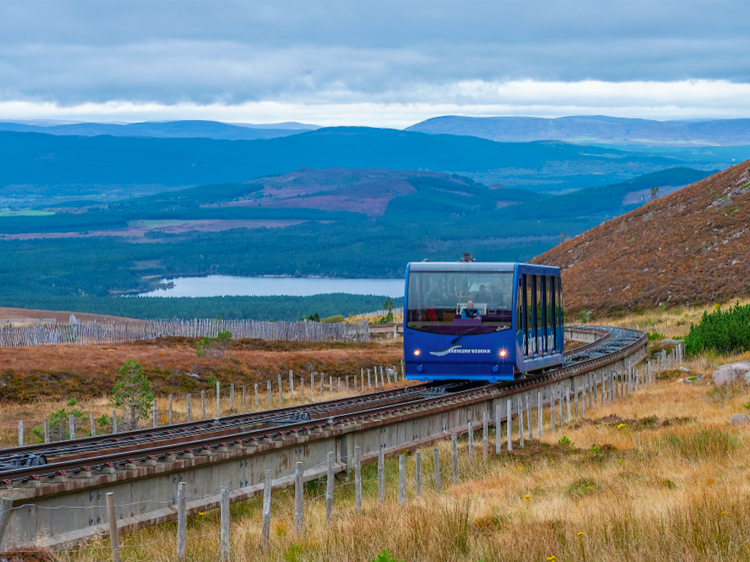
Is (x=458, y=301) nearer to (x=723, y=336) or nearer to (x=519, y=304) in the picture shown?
(x=519, y=304)

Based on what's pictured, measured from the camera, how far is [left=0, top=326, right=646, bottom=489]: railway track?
14180mm

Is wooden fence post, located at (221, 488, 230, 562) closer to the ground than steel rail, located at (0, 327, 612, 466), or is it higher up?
higher up

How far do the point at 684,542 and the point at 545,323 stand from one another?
1914cm

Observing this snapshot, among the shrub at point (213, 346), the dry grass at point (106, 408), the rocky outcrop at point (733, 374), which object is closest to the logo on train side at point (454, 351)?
the dry grass at point (106, 408)

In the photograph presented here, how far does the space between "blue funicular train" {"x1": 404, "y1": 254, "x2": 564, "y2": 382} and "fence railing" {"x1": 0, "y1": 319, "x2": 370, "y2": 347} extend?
34798 millimetres

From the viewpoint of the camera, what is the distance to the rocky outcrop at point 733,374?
28.0 metres

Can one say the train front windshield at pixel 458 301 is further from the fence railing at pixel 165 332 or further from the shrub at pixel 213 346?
the fence railing at pixel 165 332

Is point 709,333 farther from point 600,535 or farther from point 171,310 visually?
point 171,310

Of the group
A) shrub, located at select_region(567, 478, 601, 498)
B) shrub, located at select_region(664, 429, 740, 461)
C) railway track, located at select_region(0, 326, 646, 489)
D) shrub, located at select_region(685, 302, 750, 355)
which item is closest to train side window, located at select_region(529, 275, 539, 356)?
railway track, located at select_region(0, 326, 646, 489)

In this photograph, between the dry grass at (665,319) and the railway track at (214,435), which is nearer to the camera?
the railway track at (214,435)

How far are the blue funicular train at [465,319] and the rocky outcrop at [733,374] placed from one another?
6919 millimetres

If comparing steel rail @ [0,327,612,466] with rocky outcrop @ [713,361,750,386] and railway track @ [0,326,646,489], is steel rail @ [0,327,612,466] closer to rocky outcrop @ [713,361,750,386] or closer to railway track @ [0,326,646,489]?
railway track @ [0,326,646,489]

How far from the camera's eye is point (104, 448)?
16.9 m

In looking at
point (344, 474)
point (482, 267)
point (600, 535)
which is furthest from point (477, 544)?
point (482, 267)
